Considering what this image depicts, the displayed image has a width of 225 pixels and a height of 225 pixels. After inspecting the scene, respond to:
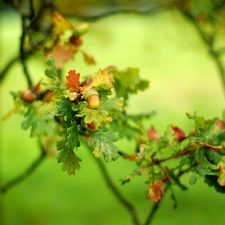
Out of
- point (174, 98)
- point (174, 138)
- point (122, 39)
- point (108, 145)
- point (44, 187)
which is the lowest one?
point (122, 39)

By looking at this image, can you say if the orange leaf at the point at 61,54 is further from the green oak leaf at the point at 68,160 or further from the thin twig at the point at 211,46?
the thin twig at the point at 211,46

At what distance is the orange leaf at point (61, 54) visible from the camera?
5.75ft

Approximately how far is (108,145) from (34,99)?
471 millimetres

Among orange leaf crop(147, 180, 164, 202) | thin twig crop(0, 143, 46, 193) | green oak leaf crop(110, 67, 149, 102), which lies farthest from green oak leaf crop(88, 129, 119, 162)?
thin twig crop(0, 143, 46, 193)

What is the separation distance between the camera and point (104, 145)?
1.20 metres

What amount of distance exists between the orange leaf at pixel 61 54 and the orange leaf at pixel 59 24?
49mm

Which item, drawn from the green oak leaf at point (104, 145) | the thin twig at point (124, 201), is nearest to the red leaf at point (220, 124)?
the green oak leaf at point (104, 145)

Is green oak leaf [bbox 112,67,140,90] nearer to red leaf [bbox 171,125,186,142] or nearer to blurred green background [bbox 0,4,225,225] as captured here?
red leaf [bbox 171,125,186,142]

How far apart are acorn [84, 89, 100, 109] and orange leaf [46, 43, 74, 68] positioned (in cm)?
59

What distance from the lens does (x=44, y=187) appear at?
5625 mm

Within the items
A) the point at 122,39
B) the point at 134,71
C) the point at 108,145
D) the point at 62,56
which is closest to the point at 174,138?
the point at 134,71

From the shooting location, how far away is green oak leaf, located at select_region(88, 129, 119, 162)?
118 centimetres

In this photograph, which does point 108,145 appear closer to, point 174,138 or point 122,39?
point 174,138

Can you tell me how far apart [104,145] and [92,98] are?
11cm
